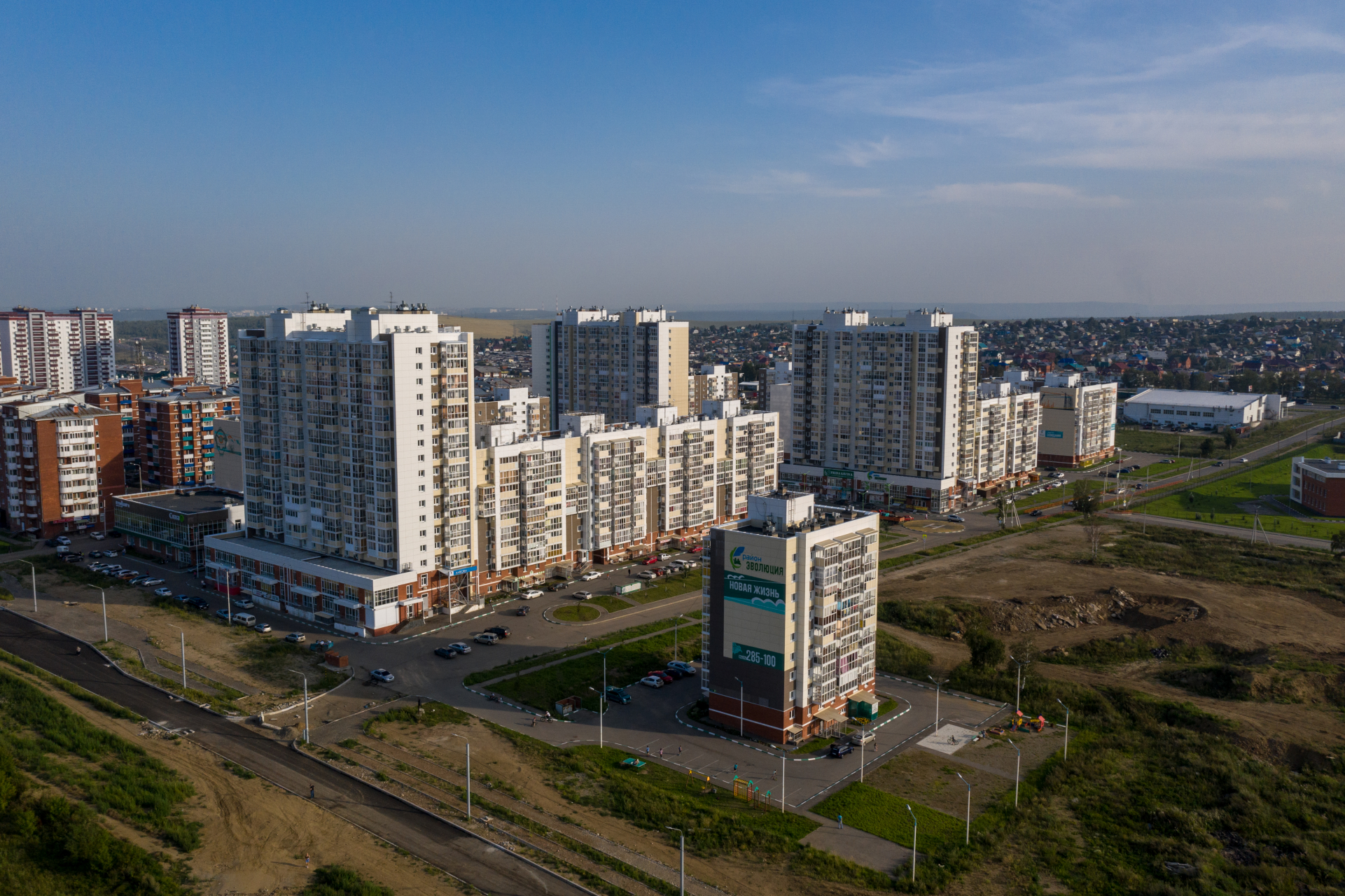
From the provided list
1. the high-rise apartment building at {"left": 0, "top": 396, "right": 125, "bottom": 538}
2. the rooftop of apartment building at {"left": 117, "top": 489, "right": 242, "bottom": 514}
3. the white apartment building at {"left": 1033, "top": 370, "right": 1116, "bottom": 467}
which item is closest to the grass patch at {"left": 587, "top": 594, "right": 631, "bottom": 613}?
the rooftop of apartment building at {"left": 117, "top": 489, "right": 242, "bottom": 514}

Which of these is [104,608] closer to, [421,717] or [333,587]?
[333,587]

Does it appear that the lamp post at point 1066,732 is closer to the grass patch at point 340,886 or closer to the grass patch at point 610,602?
the grass patch at point 610,602

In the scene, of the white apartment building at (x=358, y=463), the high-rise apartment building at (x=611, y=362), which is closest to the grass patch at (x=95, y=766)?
the white apartment building at (x=358, y=463)

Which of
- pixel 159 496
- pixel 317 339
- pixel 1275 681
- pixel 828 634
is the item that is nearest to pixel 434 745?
pixel 828 634

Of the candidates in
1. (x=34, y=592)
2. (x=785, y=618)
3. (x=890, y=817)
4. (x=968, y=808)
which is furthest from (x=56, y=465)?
(x=968, y=808)

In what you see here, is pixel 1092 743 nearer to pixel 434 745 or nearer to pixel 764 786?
pixel 764 786

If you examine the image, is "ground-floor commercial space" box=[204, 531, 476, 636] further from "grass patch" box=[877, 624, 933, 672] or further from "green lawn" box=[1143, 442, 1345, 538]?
"green lawn" box=[1143, 442, 1345, 538]
